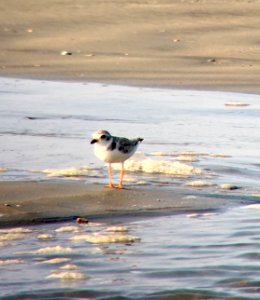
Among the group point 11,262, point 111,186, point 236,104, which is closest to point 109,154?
point 111,186

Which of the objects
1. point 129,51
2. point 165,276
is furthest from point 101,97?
point 165,276

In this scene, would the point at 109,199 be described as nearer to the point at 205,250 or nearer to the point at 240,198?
the point at 240,198

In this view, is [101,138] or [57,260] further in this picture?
[101,138]

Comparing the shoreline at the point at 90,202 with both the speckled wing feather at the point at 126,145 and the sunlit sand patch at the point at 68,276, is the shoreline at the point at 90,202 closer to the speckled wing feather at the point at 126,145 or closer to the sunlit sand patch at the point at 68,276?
the speckled wing feather at the point at 126,145

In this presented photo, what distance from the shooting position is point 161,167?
1050 cm

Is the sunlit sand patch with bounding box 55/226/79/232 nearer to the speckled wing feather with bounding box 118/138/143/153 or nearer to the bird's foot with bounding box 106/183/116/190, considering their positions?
the bird's foot with bounding box 106/183/116/190

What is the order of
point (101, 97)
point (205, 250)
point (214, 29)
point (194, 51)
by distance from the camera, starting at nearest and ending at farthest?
point (205, 250) → point (101, 97) → point (194, 51) → point (214, 29)

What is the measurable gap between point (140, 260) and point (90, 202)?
1.97 meters

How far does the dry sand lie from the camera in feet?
67.8

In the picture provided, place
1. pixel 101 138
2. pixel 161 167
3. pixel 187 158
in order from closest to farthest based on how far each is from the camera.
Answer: pixel 101 138 → pixel 161 167 → pixel 187 158

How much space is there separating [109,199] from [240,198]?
116cm

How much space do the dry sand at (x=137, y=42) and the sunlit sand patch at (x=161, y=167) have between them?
313 inches

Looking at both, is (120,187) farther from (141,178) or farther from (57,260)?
(57,260)

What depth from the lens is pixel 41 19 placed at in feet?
91.5
